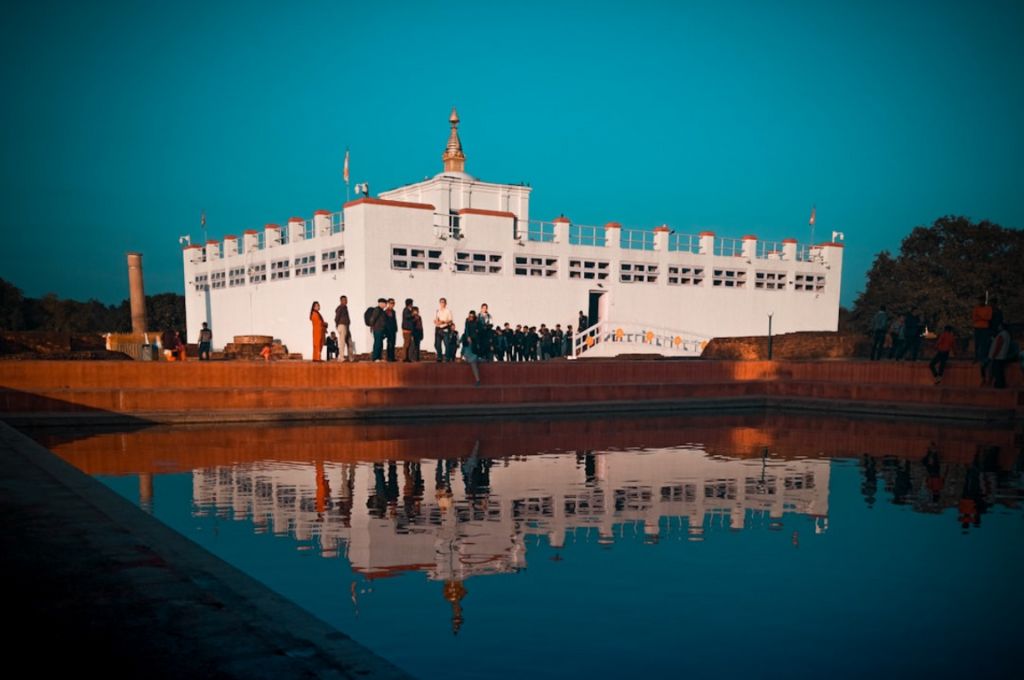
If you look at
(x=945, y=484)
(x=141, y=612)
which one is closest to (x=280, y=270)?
(x=945, y=484)

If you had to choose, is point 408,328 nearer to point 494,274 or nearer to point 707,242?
point 494,274

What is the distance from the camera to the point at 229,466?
1155 centimetres

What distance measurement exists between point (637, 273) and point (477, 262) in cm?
898

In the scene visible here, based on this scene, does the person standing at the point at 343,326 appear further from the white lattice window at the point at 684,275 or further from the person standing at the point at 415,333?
the white lattice window at the point at 684,275

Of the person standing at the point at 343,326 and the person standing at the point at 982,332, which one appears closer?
the person standing at the point at 982,332

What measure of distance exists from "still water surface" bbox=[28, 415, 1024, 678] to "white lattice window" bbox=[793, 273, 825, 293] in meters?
32.0

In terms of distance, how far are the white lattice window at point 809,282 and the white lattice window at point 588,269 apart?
12587 millimetres

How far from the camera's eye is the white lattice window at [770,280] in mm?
43844

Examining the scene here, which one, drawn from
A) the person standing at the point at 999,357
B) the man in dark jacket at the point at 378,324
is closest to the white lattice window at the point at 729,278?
the person standing at the point at 999,357

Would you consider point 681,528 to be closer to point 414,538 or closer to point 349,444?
point 414,538

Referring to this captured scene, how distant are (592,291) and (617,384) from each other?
59.6 ft

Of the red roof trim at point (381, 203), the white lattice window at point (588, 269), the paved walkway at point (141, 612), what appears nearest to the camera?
the paved walkway at point (141, 612)

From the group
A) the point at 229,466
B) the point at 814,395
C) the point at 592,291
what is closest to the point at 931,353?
the point at 814,395

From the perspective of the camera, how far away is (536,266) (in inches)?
1444
